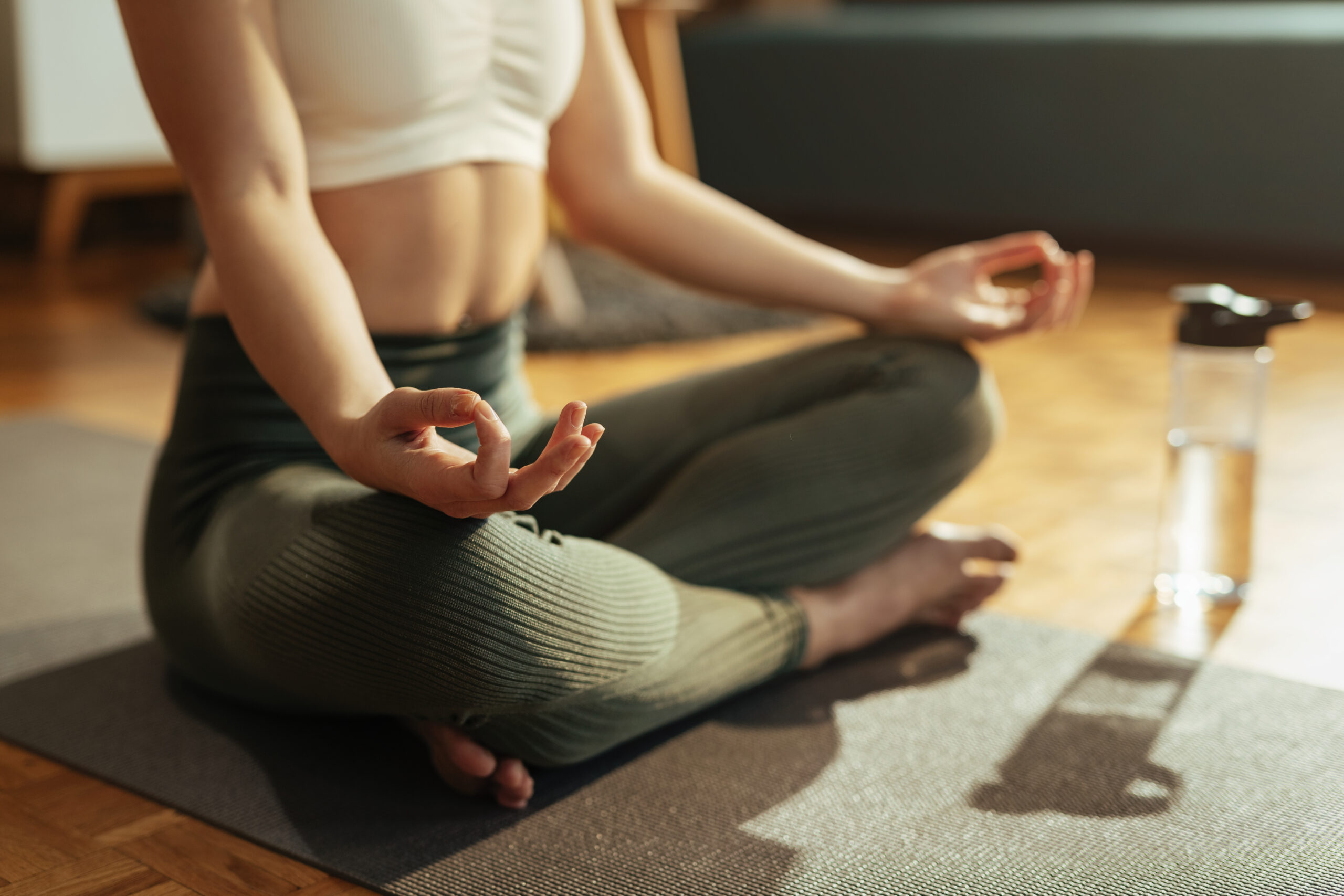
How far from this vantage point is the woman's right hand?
532 millimetres

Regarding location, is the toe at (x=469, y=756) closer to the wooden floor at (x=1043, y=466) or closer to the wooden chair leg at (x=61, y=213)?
the wooden floor at (x=1043, y=466)

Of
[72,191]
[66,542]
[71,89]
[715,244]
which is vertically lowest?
[72,191]

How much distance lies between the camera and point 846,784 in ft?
2.46

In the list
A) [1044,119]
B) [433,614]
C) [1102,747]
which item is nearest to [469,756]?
[433,614]

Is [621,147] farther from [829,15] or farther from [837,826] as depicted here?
[829,15]

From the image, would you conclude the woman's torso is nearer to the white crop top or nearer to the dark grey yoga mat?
the white crop top

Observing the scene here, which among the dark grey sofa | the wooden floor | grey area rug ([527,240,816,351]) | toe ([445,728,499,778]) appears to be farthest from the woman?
the dark grey sofa

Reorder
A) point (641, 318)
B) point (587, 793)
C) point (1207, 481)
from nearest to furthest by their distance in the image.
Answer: point (587, 793) < point (1207, 481) < point (641, 318)

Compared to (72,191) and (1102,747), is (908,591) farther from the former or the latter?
(72,191)

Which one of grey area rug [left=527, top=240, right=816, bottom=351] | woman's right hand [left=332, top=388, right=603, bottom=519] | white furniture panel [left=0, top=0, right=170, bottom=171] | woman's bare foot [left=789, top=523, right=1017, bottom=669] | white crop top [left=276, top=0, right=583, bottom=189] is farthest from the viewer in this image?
white furniture panel [left=0, top=0, right=170, bottom=171]

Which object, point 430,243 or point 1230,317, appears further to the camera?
point 1230,317

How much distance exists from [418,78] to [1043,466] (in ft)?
2.79

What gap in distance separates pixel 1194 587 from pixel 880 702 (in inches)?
12.7

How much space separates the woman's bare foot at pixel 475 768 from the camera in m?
0.72
